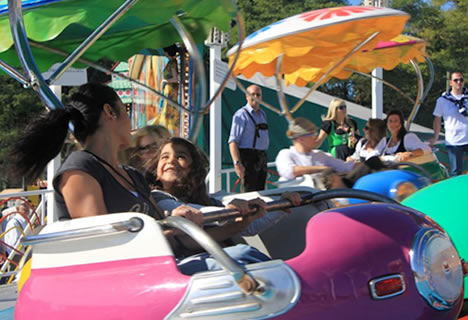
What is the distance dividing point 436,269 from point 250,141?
4.73 metres

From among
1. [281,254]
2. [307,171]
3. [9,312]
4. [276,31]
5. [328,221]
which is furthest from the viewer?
[276,31]

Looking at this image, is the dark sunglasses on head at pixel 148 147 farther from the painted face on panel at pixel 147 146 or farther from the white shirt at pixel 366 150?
the white shirt at pixel 366 150

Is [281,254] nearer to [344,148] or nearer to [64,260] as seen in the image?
[64,260]

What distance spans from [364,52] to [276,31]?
86.3 inches

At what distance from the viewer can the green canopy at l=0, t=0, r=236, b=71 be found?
2631mm

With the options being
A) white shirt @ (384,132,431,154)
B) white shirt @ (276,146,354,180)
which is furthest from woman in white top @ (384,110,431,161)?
white shirt @ (276,146,354,180)

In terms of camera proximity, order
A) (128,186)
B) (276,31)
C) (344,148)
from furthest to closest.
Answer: (344,148) < (276,31) < (128,186)

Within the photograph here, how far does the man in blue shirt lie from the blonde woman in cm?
70

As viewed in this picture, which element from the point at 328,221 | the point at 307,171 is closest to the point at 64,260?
the point at 328,221

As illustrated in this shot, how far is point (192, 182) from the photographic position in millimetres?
2902

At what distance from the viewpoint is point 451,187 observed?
2.97 metres

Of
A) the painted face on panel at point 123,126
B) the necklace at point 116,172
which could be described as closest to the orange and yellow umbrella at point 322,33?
the painted face on panel at point 123,126

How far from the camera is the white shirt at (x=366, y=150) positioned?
5.93 meters

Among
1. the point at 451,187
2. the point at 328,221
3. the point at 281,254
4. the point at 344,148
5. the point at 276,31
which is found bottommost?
the point at 344,148
